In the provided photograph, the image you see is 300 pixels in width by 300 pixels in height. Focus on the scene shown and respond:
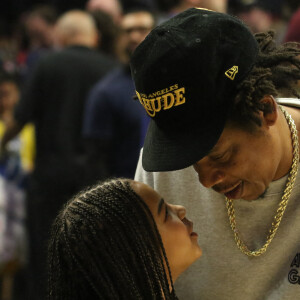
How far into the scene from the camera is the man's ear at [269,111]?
5.78ft

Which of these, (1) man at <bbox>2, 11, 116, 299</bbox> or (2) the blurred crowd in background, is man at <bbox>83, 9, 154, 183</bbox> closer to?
(2) the blurred crowd in background

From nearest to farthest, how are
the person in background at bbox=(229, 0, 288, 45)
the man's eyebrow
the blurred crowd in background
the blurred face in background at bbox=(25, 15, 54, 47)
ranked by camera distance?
the man's eyebrow → the blurred crowd in background → the person in background at bbox=(229, 0, 288, 45) → the blurred face in background at bbox=(25, 15, 54, 47)

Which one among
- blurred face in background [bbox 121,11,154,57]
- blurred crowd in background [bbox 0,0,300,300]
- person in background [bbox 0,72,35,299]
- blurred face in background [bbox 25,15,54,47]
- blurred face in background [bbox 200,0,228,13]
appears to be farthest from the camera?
blurred face in background [bbox 25,15,54,47]

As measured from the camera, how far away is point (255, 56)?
1.75m

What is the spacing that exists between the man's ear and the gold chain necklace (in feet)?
0.59

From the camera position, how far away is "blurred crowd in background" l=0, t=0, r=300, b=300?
4.07 m

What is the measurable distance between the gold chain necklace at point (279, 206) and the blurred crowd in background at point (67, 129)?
1890 mm

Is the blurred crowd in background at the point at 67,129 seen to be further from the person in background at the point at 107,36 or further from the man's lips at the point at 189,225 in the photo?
the man's lips at the point at 189,225

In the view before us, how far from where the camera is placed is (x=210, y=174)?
1.83 metres

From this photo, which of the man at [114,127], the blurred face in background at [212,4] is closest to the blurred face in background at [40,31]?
the man at [114,127]

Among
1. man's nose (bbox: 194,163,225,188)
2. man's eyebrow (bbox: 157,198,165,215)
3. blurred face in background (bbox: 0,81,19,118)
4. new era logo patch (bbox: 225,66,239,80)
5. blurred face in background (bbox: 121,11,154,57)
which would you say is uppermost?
new era logo patch (bbox: 225,66,239,80)

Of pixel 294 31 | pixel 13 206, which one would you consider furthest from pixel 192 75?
pixel 13 206

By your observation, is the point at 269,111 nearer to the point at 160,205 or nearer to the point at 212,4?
the point at 160,205

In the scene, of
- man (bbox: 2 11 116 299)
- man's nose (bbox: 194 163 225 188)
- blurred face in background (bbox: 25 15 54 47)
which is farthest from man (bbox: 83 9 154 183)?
blurred face in background (bbox: 25 15 54 47)
